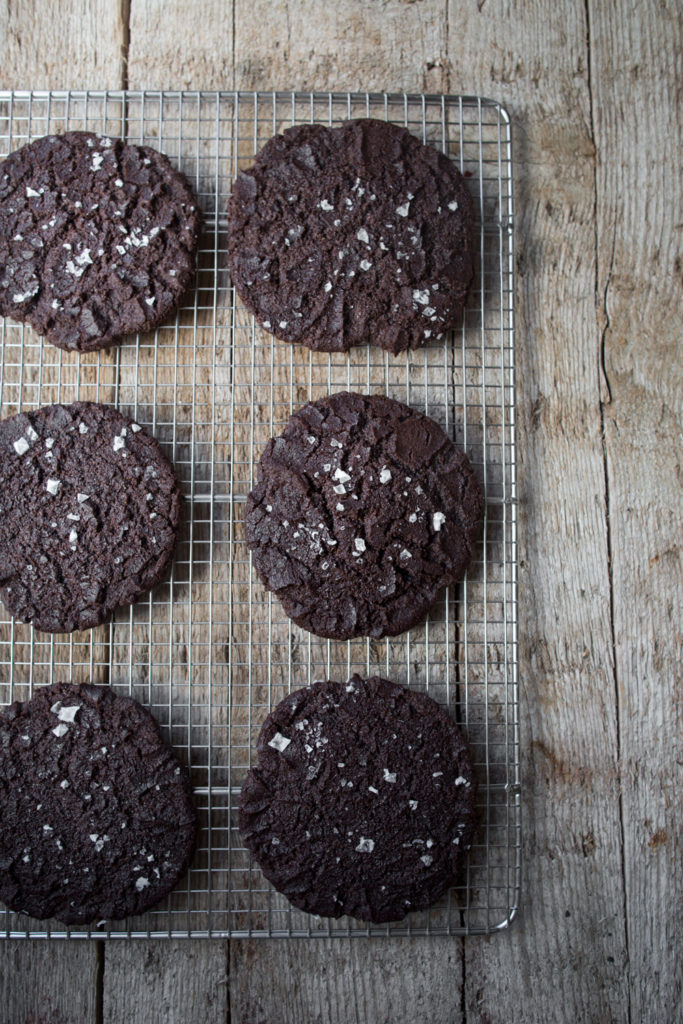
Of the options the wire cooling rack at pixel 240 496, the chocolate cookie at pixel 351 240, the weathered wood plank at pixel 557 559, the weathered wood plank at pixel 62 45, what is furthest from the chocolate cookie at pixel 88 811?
the weathered wood plank at pixel 62 45

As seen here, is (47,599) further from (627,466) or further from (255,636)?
(627,466)

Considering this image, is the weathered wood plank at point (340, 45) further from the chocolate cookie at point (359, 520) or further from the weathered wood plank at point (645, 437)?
the chocolate cookie at point (359, 520)

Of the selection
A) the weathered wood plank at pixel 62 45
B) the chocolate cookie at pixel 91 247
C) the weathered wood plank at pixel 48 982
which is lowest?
the weathered wood plank at pixel 48 982

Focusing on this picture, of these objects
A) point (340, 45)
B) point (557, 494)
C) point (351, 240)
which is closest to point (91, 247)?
point (351, 240)

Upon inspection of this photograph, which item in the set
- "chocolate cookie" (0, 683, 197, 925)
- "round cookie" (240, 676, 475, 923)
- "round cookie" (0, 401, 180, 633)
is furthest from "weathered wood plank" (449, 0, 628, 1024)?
"round cookie" (0, 401, 180, 633)

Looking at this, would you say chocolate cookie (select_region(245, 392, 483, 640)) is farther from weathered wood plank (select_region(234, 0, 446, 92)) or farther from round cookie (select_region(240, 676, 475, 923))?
weathered wood plank (select_region(234, 0, 446, 92))

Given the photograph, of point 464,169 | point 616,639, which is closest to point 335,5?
point 464,169

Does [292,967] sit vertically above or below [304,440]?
below
